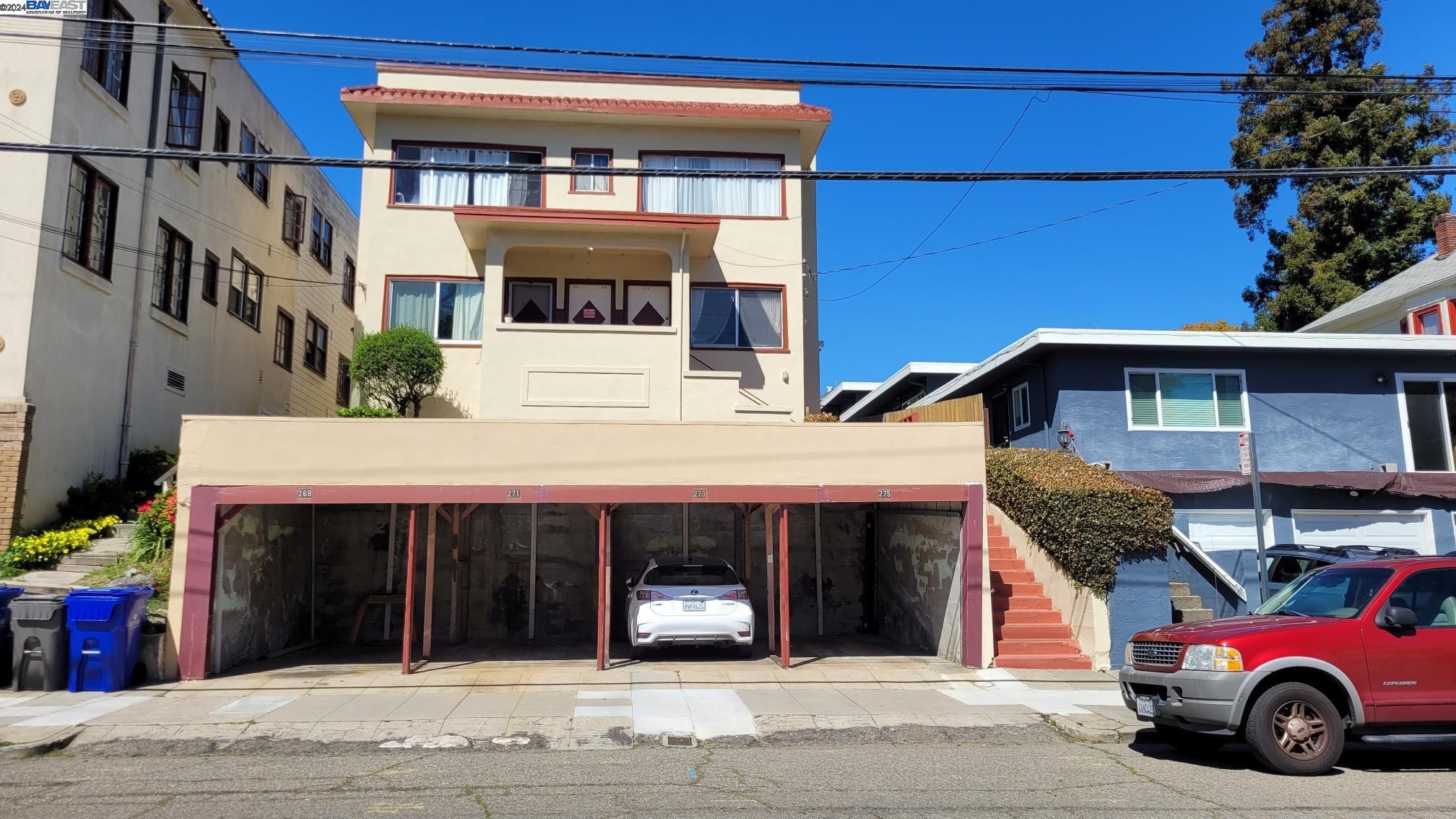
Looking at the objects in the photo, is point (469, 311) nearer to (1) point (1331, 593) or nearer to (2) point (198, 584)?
(2) point (198, 584)

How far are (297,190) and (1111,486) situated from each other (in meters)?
21.1

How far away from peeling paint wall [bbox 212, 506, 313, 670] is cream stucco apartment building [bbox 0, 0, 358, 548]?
11.4 feet

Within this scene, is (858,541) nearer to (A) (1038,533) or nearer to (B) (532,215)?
(A) (1038,533)

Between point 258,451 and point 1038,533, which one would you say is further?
point 1038,533

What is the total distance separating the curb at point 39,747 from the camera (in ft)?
25.9

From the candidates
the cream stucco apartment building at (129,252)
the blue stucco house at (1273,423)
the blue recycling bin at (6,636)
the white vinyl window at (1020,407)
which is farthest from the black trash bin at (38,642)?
the white vinyl window at (1020,407)

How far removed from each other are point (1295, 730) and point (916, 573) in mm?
7352

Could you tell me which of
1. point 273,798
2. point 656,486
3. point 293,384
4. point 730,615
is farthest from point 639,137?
point 273,798

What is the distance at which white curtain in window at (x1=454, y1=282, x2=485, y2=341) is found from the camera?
17.1 m

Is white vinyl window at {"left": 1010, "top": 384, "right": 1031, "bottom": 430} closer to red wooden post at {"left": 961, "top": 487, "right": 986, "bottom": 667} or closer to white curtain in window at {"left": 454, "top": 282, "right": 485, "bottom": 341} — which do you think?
red wooden post at {"left": 961, "top": 487, "right": 986, "bottom": 667}

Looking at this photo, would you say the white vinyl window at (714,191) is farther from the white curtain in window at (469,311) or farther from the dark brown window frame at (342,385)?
the dark brown window frame at (342,385)

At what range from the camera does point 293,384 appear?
81.1 ft

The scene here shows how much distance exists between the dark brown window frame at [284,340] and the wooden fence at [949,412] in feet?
49.5

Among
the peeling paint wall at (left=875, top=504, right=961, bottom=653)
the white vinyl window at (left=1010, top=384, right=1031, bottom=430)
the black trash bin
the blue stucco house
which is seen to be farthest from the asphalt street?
the white vinyl window at (left=1010, top=384, right=1031, bottom=430)
